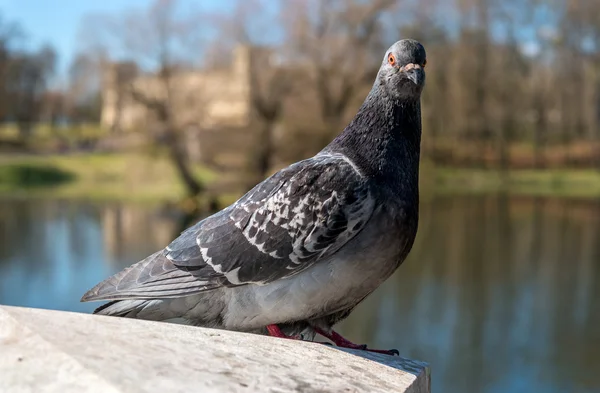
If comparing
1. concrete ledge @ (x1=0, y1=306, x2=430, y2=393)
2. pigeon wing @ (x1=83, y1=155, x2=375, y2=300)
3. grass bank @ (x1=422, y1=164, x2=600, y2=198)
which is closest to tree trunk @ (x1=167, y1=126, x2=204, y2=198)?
grass bank @ (x1=422, y1=164, x2=600, y2=198)

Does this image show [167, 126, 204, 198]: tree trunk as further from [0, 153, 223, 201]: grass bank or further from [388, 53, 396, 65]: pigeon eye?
[388, 53, 396, 65]: pigeon eye

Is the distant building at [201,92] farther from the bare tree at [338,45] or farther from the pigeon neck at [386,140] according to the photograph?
the pigeon neck at [386,140]

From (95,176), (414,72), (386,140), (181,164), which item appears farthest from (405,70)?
(95,176)

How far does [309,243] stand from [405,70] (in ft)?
3.34

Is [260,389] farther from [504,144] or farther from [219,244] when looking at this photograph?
[504,144]

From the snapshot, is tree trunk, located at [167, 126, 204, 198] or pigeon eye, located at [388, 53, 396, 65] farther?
tree trunk, located at [167, 126, 204, 198]

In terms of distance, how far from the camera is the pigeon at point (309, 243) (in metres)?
3.33

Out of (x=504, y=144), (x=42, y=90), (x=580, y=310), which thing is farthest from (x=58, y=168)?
(x=580, y=310)

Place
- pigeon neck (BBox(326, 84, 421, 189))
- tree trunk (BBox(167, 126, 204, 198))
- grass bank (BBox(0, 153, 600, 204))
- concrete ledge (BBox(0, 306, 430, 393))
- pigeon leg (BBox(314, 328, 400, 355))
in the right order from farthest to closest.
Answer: grass bank (BBox(0, 153, 600, 204)) < tree trunk (BBox(167, 126, 204, 198)) < pigeon leg (BBox(314, 328, 400, 355)) < pigeon neck (BBox(326, 84, 421, 189)) < concrete ledge (BBox(0, 306, 430, 393))

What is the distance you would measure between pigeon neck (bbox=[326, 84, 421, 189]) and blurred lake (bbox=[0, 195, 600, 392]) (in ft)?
27.5

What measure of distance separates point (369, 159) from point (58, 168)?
4133cm

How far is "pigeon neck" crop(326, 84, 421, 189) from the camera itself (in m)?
3.46

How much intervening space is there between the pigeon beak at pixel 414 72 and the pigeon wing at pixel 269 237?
539 millimetres

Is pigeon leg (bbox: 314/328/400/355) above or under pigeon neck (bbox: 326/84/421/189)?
under
